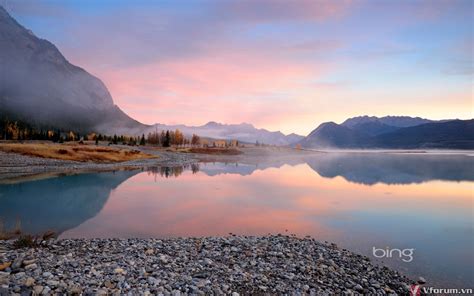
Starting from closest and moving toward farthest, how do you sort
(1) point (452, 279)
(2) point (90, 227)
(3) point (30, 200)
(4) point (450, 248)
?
(1) point (452, 279) → (4) point (450, 248) → (2) point (90, 227) → (3) point (30, 200)

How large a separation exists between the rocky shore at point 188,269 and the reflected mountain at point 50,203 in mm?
7013

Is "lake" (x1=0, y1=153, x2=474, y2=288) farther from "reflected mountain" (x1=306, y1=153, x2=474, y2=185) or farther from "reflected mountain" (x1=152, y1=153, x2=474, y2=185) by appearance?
"reflected mountain" (x1=152, y1=153, x2=474, y2=185)

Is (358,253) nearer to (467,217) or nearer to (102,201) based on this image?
(467,217)

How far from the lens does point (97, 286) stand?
9203mm

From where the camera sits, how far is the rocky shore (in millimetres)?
9359

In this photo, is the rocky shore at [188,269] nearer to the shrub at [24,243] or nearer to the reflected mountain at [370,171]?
the shrub at [24,243]

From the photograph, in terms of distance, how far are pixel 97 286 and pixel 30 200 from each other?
24592 mm

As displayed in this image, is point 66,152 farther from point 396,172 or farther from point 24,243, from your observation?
point 396,172

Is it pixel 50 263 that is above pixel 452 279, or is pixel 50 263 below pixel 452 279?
above

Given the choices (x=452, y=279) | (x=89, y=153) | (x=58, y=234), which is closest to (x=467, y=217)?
(x=452, y=279)

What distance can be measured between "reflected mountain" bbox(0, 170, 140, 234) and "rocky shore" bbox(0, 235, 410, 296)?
7013mm

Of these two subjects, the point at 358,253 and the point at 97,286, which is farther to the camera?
the point at 358,253

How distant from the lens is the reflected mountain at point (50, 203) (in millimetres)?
19875

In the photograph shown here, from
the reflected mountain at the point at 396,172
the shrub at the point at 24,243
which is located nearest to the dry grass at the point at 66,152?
the reflected mountain at the point at 396,172
